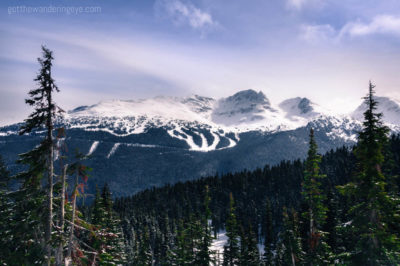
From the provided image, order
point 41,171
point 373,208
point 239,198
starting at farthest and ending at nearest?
point 239,198 < point 373,208 < point 41,171

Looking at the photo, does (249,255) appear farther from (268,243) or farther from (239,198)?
(239,198)

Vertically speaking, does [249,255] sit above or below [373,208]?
below

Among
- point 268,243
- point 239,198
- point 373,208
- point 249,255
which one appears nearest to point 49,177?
point 373,208

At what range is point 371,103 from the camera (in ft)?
72.1

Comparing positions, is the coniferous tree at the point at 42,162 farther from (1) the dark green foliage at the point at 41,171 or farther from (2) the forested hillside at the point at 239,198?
(2) the forested hillside at the point at 239,198

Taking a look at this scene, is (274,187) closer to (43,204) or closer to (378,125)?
(378,125)

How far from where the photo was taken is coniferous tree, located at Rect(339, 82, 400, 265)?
19.8 meters

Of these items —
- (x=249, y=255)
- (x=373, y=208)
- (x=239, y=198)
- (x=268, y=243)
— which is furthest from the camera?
(x=239, y=198)

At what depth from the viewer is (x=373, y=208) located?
2028 cm

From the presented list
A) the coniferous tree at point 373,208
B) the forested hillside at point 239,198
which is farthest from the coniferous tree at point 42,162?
the forested hillside at point 239,198

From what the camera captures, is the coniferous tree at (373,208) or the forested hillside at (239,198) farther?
the forested hillside at (239,198)

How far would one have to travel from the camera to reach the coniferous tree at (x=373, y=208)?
19.8 m

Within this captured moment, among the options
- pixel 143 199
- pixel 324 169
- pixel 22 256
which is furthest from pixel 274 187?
pixel 22 256

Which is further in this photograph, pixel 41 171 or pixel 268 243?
pixel 268 243
